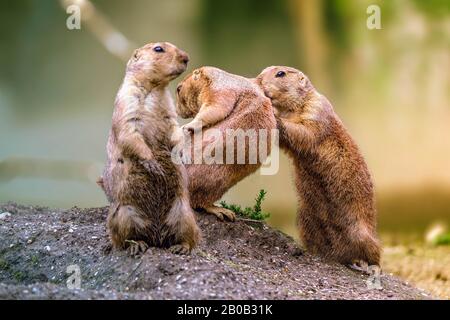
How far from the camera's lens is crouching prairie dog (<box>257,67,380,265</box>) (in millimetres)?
5578

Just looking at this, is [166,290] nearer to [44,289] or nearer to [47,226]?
[44,289]

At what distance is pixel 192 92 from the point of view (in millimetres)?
5797

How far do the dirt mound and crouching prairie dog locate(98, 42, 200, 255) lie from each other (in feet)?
0.45

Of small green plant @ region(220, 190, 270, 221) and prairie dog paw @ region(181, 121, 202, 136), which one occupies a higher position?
prairie dog paw @ region(181, 121, 202, 136)

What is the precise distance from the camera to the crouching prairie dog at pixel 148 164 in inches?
177

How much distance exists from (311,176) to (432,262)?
2483 mm

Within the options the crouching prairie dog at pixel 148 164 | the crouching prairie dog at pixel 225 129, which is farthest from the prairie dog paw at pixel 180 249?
the crouching prairie dog at pixel 225 129

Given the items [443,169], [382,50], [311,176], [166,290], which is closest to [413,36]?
[382,50]

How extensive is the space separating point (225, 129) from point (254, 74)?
8.47ft

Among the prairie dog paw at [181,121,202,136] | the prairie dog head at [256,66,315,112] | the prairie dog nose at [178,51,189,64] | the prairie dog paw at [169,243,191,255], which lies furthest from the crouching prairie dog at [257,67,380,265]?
the prairie dog paw at [169,243,191,255]

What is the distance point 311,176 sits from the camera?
5680 mm

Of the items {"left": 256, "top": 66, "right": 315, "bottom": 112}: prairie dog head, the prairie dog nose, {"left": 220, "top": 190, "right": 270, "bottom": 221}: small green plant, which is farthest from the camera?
{"left": 220, "top": 190, "right": 270, "bottom": 221}: small green plant
